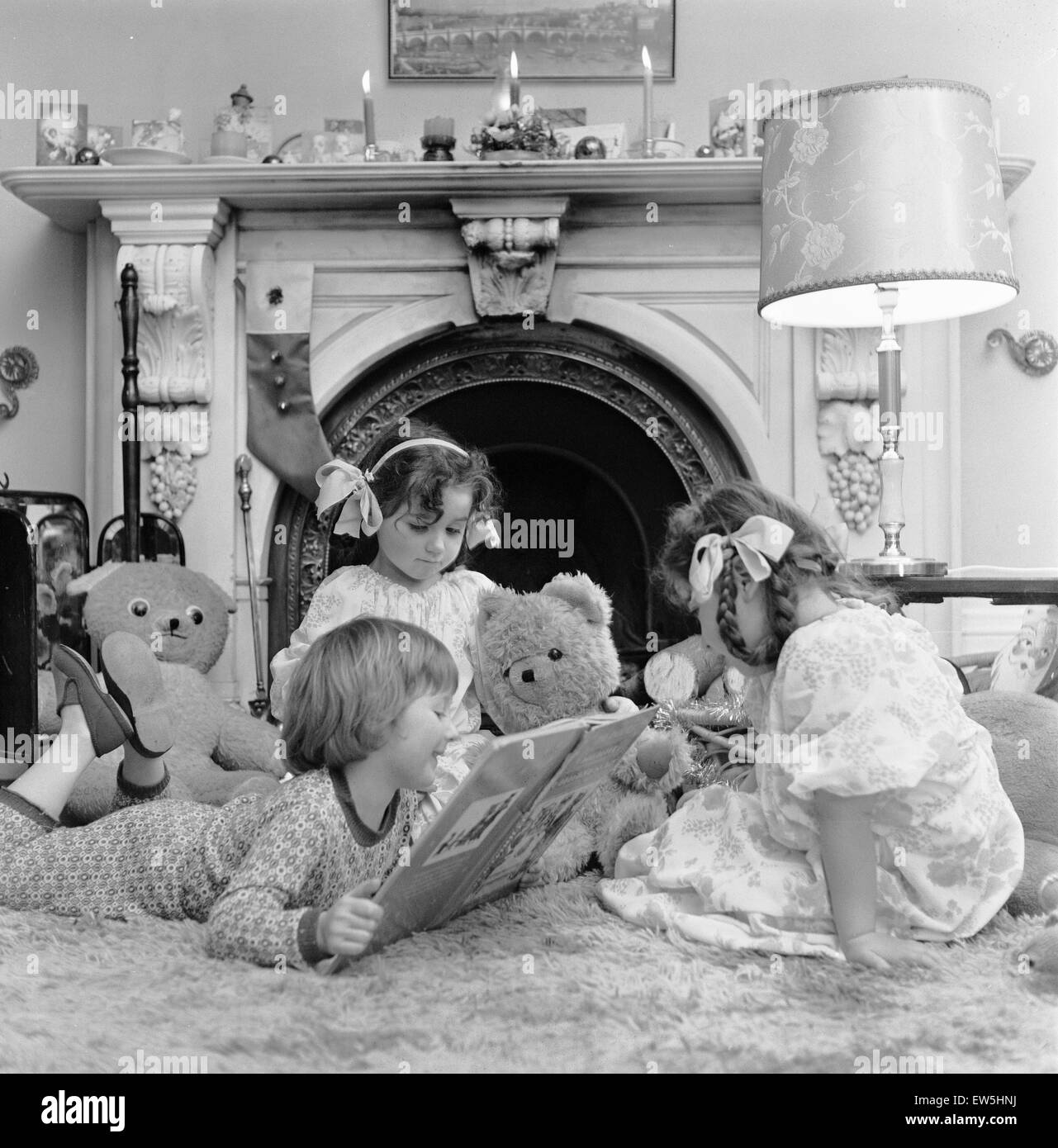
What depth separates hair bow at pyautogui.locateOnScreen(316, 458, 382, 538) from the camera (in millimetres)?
1683

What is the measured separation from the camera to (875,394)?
2.54 m

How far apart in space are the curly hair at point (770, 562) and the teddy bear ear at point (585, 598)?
24 centimetres

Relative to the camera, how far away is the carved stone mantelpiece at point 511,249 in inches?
98.3

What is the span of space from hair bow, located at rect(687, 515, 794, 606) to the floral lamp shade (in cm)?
66

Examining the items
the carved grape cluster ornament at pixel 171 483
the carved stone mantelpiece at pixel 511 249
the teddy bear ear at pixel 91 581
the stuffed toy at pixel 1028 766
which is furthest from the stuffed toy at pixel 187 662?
the stuffed toy at pixel 1028 766

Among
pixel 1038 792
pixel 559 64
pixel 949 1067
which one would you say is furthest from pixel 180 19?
pixel 949 1067

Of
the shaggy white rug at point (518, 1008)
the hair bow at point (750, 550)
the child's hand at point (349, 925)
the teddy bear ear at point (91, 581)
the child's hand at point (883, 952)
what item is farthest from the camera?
the teddy bear ear at point (91, 581)

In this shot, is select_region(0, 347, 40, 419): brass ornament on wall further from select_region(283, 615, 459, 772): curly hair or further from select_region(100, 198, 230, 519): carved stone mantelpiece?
select_region(283, 615, 459, 772): curly hair

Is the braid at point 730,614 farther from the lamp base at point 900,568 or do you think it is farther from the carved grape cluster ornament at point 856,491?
the carved grape cluster ornament at point 856,491

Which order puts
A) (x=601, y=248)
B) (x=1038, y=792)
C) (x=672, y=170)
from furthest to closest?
(x=601, y=248)
(x=672, y=170)
(x=1038, y=792)

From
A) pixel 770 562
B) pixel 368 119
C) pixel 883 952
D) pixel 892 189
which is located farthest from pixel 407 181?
pixel 883 952

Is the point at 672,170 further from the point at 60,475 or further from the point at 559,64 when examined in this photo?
the point at 60,475

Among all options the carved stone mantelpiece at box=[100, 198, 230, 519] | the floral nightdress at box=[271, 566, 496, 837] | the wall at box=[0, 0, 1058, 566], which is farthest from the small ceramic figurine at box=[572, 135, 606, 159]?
the floral nightdress at box=[271, 566, 496, 837]

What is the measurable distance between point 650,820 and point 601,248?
1.42 metres
